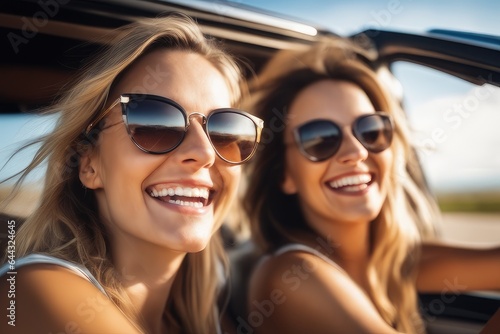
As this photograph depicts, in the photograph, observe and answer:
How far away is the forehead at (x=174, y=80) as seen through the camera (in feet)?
4.37

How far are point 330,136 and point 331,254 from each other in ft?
1.60

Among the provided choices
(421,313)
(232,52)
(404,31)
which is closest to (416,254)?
(421,313)

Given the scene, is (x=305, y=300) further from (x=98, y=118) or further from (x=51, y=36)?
(x=51, y=36)

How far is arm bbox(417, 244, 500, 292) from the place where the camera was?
208 centimetres

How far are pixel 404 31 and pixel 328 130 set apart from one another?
2.01 feet

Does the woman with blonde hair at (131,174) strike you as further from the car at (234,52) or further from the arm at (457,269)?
the arm at (457,269)

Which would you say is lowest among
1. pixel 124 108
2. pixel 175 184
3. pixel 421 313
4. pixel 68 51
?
pixel 421 313

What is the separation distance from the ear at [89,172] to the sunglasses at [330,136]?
2.65 ft

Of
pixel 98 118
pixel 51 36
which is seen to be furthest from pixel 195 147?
pixel 51 36

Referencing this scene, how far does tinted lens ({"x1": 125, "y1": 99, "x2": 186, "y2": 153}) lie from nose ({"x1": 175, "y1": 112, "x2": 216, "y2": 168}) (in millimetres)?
32

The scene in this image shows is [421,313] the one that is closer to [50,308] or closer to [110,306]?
[110,306]

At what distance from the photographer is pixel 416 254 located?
7.48 feet

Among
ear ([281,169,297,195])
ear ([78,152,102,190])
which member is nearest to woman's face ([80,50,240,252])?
ear ([78,152,102,190])

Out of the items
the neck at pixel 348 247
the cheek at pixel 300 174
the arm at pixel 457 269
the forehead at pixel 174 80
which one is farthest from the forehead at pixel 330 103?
the arm at pixel 457 269
